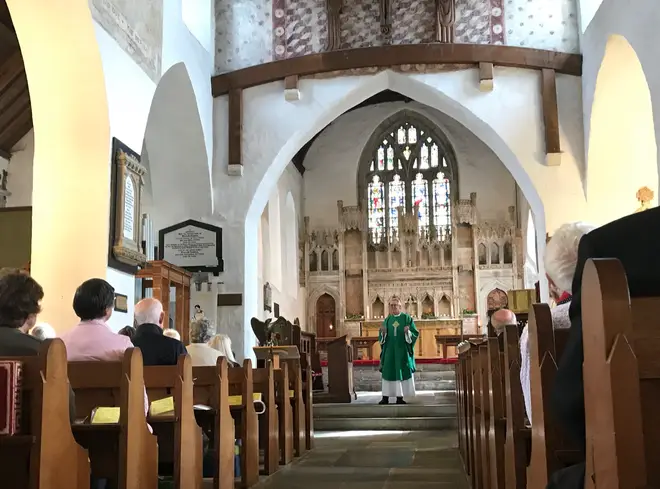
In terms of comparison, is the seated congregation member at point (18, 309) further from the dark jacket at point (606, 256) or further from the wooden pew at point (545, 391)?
the dark jacket at point (606, 256)

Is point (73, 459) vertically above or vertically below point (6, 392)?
below

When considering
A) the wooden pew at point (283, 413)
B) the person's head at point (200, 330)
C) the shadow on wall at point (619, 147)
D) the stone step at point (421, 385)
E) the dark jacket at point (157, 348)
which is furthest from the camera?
the stone step at point (421, 385)

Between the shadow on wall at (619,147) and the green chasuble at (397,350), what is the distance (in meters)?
2.92

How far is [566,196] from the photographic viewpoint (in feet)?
32.1

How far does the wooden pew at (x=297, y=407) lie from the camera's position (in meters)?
6.32

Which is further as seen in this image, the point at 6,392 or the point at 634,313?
the point at 6,392

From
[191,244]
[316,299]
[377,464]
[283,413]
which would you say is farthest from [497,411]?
[316,299]

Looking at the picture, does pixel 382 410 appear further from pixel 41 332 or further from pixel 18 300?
pixel 18 300

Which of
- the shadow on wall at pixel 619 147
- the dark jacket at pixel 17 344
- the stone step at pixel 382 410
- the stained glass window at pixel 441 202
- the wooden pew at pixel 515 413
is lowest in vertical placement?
the stone step at pixel 382 410

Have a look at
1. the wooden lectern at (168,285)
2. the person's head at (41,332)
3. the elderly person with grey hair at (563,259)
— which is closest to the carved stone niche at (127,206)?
the wooden lectern at (168,285)

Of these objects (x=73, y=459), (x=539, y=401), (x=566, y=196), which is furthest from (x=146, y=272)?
(x=539, y=401)

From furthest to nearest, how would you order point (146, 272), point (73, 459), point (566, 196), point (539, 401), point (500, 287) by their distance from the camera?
point (500, 287)
point (566, 196)
point (146, 272)
point (73, 459)
point (539, 401)

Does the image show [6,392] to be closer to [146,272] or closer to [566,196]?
[146,272]

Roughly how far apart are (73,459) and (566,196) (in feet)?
27.9
